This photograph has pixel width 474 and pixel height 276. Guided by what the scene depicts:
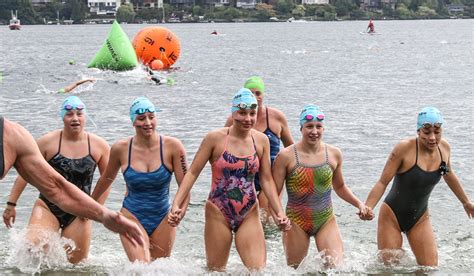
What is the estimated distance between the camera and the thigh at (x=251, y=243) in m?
8.34

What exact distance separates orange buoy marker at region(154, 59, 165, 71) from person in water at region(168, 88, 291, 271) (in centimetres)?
3178

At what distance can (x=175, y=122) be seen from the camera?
83.1ft

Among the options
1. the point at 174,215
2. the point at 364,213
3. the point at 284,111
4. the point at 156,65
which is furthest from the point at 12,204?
the point at 156,65

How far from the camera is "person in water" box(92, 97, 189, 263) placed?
27.4 feet

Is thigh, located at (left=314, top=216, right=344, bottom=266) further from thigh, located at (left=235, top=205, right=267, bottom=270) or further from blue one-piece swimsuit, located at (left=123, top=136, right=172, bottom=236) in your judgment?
blue one-piece swimsuit, located at (left=123, top=136, right=172, bottom=236)

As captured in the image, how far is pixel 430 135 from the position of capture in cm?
874

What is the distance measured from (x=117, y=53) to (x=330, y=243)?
29.8 metres

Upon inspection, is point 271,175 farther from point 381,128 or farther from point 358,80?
point 358,80

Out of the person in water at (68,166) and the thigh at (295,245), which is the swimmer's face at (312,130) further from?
the person in water at (68,166)

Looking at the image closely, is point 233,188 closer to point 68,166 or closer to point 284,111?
point 68,166

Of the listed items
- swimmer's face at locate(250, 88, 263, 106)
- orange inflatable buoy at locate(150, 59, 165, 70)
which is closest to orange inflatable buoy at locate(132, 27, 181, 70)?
orange inflatable buoy at locate(150, 59, 165, 70)


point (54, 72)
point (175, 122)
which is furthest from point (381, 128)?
point (54, 72)

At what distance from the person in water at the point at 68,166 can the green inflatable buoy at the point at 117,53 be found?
2834 centimetres

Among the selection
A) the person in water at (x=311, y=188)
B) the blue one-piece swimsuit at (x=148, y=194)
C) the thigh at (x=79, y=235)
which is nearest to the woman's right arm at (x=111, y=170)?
the blue one-piece swimsuit at (x=148, y=194)
